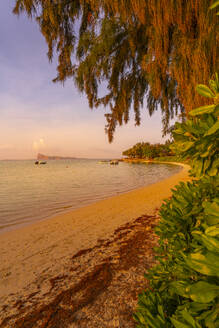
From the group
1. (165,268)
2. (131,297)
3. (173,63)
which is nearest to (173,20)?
(173,63)

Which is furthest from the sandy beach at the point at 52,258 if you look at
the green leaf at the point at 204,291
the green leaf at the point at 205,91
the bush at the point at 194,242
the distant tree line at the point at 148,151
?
the distant tree line at the point at 148,151

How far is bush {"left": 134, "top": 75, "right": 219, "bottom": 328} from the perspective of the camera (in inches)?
20.3

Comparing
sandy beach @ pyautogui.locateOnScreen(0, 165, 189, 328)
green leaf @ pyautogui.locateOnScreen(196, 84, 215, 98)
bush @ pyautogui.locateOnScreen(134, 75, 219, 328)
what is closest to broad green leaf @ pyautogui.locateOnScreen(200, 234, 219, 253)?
bush @ pyautogui.locateOnScreen(134, 75, 219, 328)

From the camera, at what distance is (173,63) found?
3.01 m

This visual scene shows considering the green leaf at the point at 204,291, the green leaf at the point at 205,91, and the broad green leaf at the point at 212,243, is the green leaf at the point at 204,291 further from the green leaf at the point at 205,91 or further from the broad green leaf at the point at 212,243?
the green leaf at the point at 205,91

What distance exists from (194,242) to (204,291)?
595mm

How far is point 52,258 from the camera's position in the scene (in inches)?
139

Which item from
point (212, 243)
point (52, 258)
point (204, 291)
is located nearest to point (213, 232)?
point (212, 243)

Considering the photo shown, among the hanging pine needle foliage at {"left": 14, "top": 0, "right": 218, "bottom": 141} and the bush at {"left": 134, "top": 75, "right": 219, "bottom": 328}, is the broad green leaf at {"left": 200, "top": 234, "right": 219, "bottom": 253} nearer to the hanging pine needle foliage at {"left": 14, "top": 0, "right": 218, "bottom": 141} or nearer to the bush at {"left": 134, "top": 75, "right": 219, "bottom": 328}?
the bush at {"left": 134, "top": 75, "right": 219, "bottom": 328}

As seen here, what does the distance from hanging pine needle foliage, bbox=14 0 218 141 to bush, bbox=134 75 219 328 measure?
77.0 inches

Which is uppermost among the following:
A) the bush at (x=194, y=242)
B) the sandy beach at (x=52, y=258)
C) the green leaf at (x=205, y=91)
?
the green leaf at (x=205, y=91)

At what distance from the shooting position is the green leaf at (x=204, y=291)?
487 millimetres

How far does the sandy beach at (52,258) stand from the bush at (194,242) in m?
1.08

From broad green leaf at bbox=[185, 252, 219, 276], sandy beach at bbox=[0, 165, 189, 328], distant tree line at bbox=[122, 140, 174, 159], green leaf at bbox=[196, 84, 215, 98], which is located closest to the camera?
broad green leaf at bbox=[185, 252, 219, 276]
